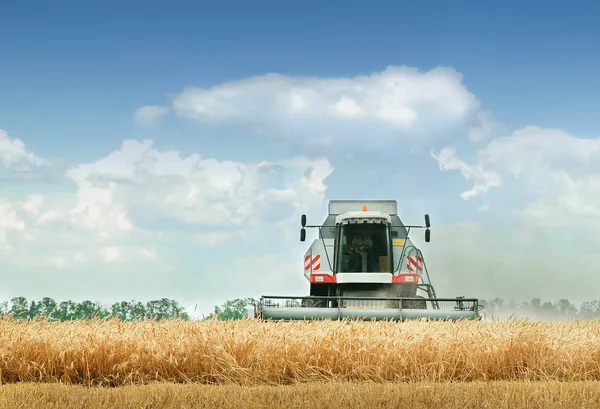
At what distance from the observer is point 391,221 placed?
1579 centimetres

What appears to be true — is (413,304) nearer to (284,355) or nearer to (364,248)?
(364,248)

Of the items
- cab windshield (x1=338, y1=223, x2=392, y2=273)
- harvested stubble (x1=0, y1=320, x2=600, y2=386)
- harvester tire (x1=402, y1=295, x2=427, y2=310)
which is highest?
cab windshield (x1=338, y1=223, x2=392, y2=273)

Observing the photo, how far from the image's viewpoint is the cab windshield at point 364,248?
14.6 metres

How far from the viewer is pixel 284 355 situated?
7801mm

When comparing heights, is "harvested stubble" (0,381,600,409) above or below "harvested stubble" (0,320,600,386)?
below

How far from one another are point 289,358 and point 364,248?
7.22 m

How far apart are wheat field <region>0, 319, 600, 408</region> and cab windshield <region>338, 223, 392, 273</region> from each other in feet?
19.3

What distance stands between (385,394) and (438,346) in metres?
1.83

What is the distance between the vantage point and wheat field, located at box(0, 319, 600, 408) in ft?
25.0

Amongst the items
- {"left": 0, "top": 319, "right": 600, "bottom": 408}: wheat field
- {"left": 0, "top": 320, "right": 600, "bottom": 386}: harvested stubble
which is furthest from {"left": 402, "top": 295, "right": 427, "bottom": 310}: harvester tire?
{"left": 0, "top": 320, "right": 600, "bottom": 386}: harvested stubble

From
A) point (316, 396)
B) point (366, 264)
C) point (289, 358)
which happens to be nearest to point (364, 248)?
point (366, 264)

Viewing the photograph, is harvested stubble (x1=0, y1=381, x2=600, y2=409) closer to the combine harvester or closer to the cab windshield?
the combine harvester

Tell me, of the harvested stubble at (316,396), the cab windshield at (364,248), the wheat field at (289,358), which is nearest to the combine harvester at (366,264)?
the cab windshield at (364,248)

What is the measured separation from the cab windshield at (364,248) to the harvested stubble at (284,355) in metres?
6.04
